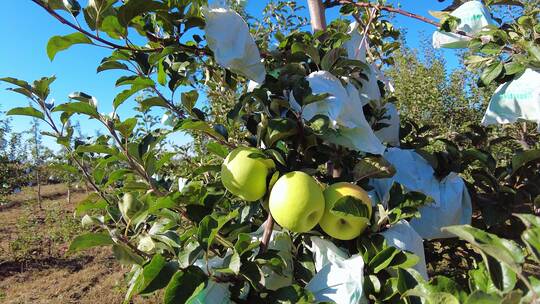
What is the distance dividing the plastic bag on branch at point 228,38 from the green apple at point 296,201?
31cm

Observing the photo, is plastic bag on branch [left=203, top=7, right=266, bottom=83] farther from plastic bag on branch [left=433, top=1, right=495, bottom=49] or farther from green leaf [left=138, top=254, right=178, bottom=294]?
plastic bag on branch [left=433, top=1, right=495, bottom=49]

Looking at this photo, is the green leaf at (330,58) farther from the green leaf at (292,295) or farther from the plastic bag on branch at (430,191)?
the green leaf at (292,295)

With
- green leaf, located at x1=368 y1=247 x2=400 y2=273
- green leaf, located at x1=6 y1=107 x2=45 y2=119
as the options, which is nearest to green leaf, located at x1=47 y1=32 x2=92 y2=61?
green leaf, located at x1=6 y1=107 x2=45 y2=119

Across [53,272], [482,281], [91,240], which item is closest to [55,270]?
[53,272]

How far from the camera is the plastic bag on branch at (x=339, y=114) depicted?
2.92ft

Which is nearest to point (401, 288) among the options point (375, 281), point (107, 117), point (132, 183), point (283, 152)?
point (375, 281)

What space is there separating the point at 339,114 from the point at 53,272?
16.8 feet

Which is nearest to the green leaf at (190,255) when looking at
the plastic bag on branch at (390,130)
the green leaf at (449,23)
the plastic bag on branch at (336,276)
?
the plastic bag on branch at (336,276)

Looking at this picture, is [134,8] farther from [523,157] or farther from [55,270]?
[55,270]

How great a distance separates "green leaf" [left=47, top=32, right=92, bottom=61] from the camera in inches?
34.4

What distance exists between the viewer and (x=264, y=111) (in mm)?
990

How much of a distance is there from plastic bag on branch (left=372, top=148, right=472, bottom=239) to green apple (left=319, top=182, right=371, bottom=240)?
208 millimetres

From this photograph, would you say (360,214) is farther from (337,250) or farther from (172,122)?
(172,122)

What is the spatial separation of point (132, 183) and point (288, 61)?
1.77ft
